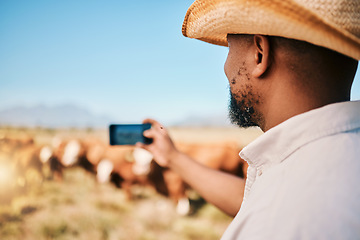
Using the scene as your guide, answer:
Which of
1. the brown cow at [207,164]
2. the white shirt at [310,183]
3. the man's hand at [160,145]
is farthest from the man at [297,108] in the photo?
the brown cow at [207,164]

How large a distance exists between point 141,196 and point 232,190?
5.48 meters

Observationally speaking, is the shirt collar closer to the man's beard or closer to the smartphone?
the man's beard

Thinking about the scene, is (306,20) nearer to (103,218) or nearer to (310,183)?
(310,183)

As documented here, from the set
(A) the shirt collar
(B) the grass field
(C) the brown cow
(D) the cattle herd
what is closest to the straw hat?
(A) the shirt collar

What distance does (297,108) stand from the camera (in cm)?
73

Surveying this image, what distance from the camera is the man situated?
54 centimetres

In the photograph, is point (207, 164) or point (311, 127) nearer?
point (311, 127)

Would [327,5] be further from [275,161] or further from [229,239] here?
[229,239]

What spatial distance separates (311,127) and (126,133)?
95 centimetres

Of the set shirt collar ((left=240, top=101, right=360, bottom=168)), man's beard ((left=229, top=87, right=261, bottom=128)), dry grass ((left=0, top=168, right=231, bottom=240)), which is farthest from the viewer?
dry grass ((left=0, top=168, right=231, bottom=240))

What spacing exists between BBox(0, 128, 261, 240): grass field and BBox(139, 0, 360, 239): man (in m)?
4.45

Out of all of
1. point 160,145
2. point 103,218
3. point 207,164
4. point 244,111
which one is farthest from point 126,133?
point 103,218

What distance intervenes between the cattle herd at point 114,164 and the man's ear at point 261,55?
4.88 metres

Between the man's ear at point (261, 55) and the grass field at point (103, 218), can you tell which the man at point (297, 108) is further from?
the grass field at point (103, 218)
